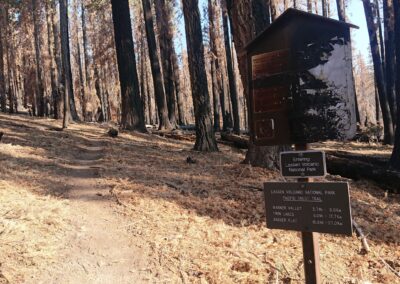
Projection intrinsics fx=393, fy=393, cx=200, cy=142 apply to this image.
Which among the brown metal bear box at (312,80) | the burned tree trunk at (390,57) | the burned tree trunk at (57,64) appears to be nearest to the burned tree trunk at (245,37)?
the brown metal bear box at (312,80)

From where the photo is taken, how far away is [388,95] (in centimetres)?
1834

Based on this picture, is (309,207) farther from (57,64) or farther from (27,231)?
(57,64)

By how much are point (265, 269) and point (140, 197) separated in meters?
2.80

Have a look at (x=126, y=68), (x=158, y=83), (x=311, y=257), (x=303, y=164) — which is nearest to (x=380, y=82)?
(x=158, y=83)

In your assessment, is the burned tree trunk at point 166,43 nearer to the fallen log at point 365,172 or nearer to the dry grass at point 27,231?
the fallen log at point 365,172

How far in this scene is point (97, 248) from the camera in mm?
5172

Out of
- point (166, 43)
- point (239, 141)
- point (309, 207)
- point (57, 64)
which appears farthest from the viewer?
point (166, 43)

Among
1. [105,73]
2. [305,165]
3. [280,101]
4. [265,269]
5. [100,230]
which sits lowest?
[265,269]

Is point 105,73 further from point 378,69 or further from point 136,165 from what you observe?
point 136,165

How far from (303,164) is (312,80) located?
844 mm

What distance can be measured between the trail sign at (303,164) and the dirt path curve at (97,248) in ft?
6.94

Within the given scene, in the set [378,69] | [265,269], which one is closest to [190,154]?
[265,269]

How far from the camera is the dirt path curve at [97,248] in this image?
4.58 m

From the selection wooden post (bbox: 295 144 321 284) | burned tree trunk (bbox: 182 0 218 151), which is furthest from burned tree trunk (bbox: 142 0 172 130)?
wooden post (bbox: 295 144 321 284)
